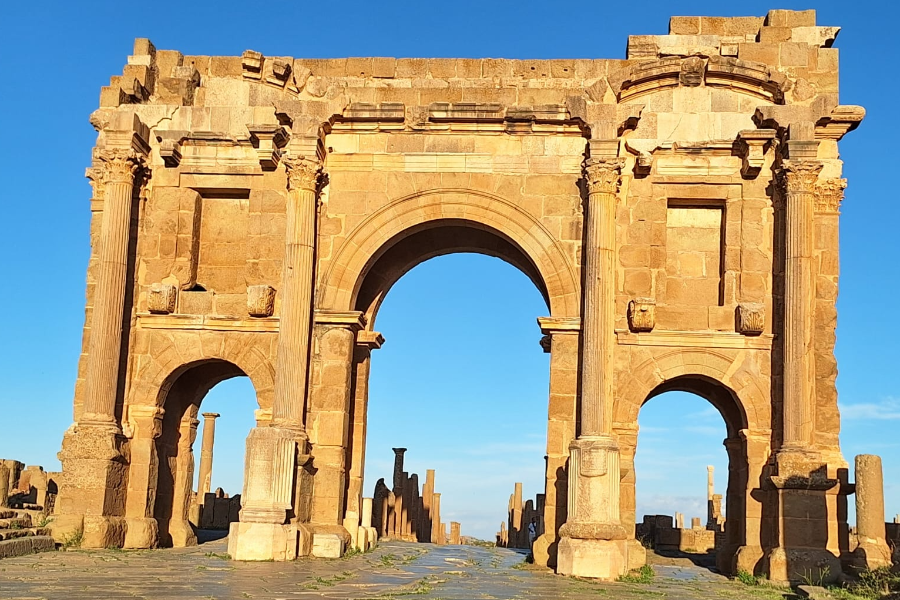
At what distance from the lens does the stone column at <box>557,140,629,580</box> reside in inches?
639

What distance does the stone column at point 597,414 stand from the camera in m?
16.2

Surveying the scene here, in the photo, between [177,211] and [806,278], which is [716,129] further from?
[177,211]

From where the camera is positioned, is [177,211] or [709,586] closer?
[709,586]

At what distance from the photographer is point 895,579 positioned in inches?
538

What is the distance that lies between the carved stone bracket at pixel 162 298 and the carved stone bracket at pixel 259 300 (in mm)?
1276

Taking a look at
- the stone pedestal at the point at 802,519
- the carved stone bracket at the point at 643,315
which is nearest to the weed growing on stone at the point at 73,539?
the carved stone bracket at the point at 643,315

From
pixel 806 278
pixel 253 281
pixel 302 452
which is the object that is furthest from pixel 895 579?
pixel 253 281

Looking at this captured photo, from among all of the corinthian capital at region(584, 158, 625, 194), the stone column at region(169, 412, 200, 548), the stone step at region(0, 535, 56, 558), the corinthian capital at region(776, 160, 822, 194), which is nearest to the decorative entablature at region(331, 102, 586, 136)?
the corinthian capital at region(584, 158, 625, 194)

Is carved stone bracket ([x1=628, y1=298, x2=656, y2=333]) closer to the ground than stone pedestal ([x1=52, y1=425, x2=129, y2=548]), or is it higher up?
higher up

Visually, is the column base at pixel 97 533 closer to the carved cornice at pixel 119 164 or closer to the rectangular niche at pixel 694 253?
the carved cornice at pixel 119 164

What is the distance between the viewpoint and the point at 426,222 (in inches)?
743

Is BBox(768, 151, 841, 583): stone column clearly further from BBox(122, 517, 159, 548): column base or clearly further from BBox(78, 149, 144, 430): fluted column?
BBox(78, 149, 144, 430): fluted column

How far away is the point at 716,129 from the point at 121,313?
9.90 meters

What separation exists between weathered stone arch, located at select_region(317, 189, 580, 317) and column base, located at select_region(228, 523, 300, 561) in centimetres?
371
